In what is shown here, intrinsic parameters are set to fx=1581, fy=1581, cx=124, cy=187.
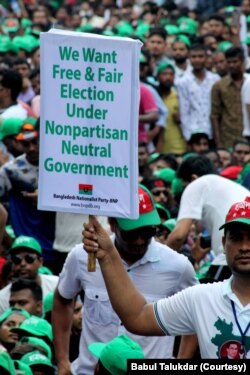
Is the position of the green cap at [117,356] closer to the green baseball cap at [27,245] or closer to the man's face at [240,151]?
the green baseball cap at [27,245]

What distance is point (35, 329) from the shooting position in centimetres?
974

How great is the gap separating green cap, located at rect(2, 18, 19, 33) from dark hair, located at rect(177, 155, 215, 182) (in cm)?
1342

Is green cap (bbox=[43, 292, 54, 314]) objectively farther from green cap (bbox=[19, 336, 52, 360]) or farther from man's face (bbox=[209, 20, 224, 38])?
man's face (bbox=[209, 20, 224, 38])

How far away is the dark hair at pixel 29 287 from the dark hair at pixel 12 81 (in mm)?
4955

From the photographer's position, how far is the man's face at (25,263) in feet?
37.3

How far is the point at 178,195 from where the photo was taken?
12.6m

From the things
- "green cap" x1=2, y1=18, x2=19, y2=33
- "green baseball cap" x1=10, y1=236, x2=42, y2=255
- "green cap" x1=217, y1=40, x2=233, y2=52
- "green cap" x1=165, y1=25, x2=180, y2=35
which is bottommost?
"green baseball cap" x1=10, y1=236, x2=42, y2=255

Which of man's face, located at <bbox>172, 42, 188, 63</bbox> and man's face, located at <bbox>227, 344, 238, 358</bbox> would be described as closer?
man's face, located at <bbox>227, 344, 238, 358</bbox>

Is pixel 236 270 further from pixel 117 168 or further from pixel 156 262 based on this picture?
pixel 156 262

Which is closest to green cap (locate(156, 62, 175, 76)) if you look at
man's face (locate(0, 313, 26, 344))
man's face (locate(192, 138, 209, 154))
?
man's face (locate(192, 138, 209, 154))

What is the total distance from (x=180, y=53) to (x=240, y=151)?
16.4 ft

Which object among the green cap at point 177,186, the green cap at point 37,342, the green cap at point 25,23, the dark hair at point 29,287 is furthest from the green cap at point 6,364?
the green cap at point 25,23

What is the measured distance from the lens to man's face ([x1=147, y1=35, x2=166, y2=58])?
67.7ft

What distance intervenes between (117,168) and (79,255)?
1444mm
